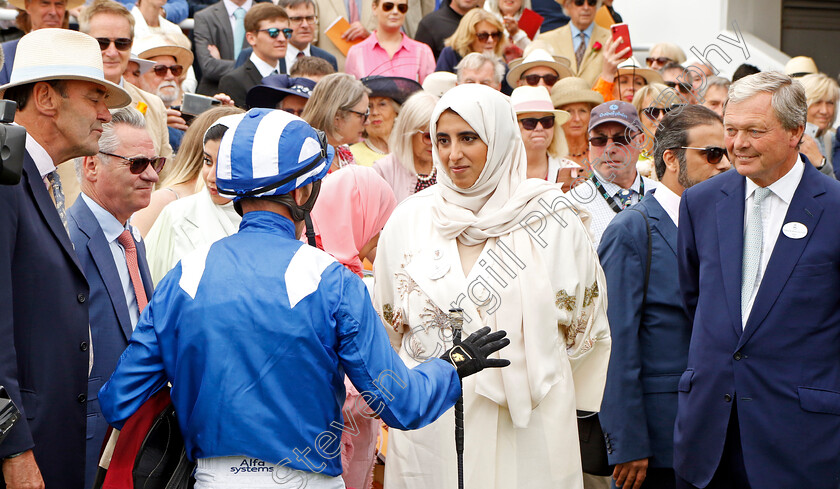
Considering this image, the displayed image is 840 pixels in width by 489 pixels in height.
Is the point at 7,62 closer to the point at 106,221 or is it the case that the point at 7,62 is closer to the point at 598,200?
the point at 106,221

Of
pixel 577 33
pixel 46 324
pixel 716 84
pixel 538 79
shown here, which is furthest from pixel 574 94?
pixel 46 324

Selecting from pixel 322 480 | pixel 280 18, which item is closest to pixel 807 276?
pixel 322 480

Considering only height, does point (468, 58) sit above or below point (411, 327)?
above

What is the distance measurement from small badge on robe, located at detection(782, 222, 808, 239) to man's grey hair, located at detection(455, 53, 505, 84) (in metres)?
4.66

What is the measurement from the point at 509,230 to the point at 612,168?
1.94m

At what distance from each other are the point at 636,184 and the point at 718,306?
1908mm

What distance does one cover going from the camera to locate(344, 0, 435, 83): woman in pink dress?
9.12 m

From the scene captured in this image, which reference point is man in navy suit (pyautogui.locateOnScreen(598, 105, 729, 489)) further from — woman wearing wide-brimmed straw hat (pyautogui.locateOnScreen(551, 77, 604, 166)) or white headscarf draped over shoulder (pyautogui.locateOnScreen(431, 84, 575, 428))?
woman wearing wide-brimmed straw hat (pyautogui.locateOnScreen(551, 77, 604, 166))

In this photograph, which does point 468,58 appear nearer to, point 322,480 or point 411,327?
point 411,327

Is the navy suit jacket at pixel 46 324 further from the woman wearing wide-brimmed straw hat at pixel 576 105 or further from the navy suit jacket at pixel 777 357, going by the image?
the woman wearing wide-brimmed straw hat at pixel 576 105

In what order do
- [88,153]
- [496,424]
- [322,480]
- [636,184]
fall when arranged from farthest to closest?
Answer: [636,184] < [496,424] < [88,153] < [322,480]

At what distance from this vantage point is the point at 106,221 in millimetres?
3893

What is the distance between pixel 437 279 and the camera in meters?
3.81

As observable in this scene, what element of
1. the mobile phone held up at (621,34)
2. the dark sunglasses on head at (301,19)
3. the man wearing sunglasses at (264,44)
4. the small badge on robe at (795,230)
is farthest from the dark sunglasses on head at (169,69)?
the small badge on robe at (795,230)
